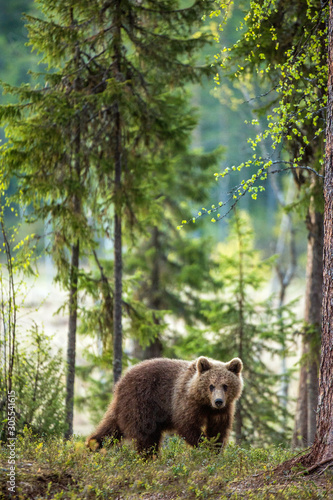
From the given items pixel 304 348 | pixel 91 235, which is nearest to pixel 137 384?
pixel 91 235

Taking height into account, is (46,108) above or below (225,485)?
above

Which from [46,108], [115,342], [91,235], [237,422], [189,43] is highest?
[189,43]

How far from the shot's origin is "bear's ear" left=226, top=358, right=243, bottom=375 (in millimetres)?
8062

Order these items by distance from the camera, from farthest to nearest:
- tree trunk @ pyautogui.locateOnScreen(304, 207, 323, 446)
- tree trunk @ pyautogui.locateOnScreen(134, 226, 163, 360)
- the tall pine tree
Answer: tree trunk @ pyautogui.locateOnScreen(134, 226, 163, 360), tree trunk @ pyautogui.locateOnScreen(304, 207, 323, 446), the tall pine tree

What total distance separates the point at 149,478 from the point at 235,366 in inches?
106

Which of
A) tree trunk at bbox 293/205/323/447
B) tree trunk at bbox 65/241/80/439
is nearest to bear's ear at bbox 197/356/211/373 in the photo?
tree trunk at bbox 293/205/323/447

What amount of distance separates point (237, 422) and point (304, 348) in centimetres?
249

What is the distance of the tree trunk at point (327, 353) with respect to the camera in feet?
18.1

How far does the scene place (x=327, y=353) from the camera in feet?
18.5

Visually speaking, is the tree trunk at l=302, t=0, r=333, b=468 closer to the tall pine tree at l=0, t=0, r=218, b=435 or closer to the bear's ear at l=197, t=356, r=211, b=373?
the bear's ear at l=197, t=356, r=211, b=373

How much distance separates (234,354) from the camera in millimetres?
13320

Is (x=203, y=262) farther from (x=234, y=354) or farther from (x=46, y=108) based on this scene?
(x=46, y=108)

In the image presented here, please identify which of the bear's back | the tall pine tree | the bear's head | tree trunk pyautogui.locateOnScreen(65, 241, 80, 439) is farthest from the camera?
tree trunk pyautogui.locateOnScreen(65, 241, 80, 439)

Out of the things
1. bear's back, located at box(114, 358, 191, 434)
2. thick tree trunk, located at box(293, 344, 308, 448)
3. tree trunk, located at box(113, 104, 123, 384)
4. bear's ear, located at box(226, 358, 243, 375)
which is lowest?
thick tree trunk, located at box(293, 344, 308, 448)
